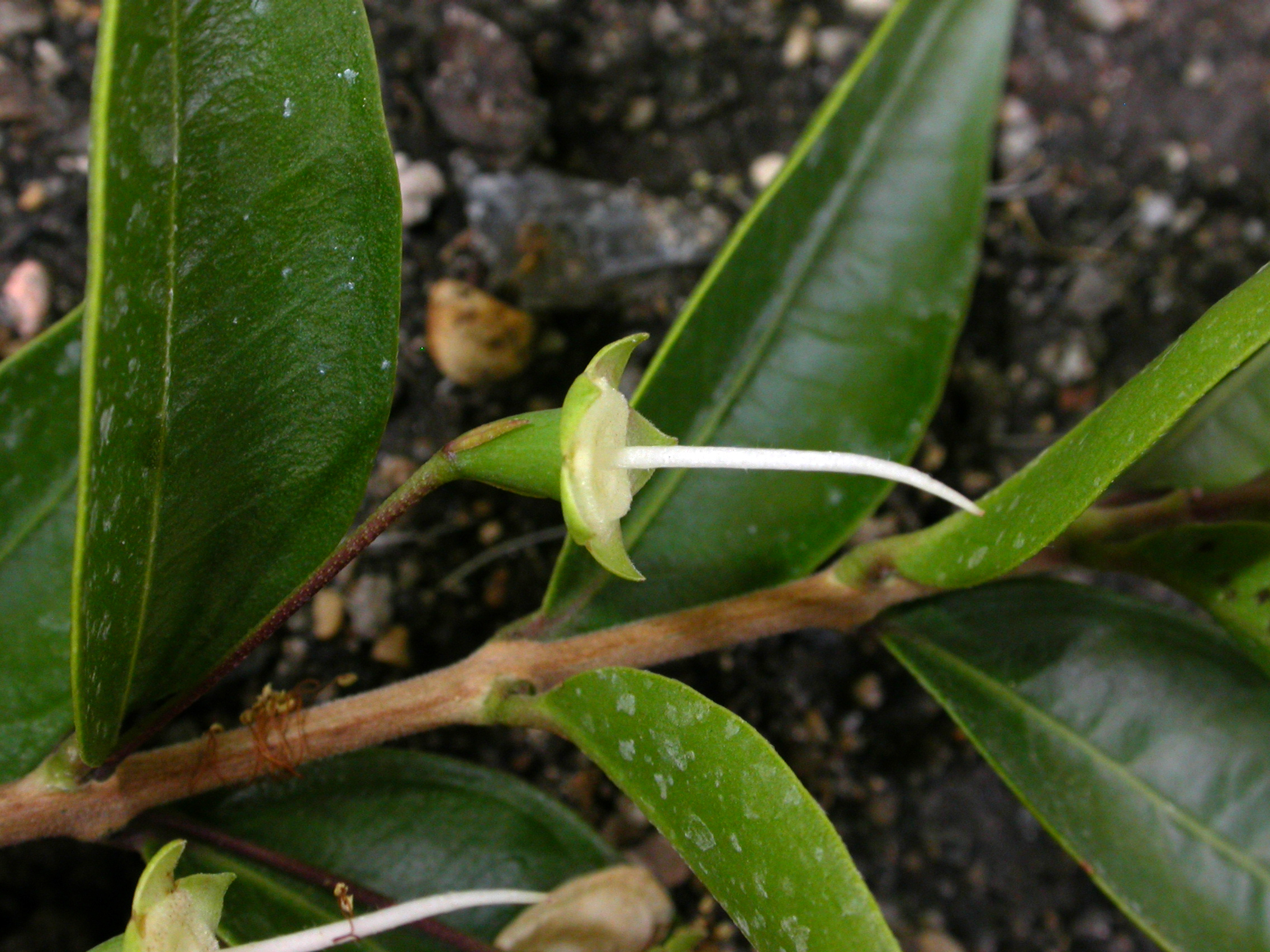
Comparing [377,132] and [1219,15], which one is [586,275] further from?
[1219,15]

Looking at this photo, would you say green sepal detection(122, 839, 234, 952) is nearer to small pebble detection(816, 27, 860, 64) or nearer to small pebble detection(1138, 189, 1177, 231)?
small pebble detection(816, 27, 860, 64)

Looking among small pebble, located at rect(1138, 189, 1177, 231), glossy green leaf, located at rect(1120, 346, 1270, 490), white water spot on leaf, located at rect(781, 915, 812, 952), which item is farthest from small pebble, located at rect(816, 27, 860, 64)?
white water spot on leaf, located at rect(781, 915, 812, 952)

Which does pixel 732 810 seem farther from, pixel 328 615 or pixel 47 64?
pixel 47 64

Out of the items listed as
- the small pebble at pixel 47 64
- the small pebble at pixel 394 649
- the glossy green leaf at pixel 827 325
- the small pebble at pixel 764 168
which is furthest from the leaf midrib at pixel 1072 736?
the small pebble at pixel 47 64

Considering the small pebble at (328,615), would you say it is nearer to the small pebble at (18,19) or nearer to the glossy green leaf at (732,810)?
the glossy green leaf at (732,810)

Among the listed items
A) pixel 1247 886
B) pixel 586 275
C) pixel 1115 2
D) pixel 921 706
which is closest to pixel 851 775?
pixel 921 706

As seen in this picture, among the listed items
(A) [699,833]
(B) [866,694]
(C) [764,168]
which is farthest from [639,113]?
(A) [699,833]
